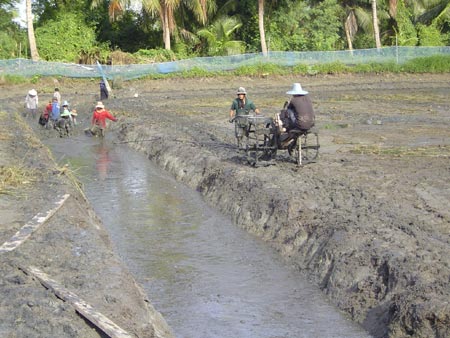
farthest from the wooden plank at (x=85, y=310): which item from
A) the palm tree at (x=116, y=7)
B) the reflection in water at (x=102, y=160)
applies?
the palm tree at (x=116, y=7)

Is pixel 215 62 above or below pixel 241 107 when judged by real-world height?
above

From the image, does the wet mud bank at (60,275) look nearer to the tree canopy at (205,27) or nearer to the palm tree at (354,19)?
the tree canopy at (205,27)

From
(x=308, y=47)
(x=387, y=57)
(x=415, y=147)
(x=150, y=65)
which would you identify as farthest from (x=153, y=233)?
(x=308, y=47)

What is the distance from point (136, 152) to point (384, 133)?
268 inches

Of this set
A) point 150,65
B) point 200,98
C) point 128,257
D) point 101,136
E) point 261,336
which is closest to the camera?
point 261,336

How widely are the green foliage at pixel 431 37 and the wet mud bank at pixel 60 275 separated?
1570 inches

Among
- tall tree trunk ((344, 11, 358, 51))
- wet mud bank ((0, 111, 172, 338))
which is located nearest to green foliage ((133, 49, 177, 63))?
tall tree trunk ((344, 11, 358, 51))

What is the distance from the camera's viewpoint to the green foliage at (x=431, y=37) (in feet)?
159

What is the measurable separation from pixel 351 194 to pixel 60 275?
5.33 meters

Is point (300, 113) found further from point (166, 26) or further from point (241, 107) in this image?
point (166, 26)

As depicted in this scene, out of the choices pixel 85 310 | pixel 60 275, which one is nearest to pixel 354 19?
pixel 60 275

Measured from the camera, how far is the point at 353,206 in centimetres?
1113

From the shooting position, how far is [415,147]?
17.4m

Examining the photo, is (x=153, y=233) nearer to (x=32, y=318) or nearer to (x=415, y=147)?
(x=32, y=318)
